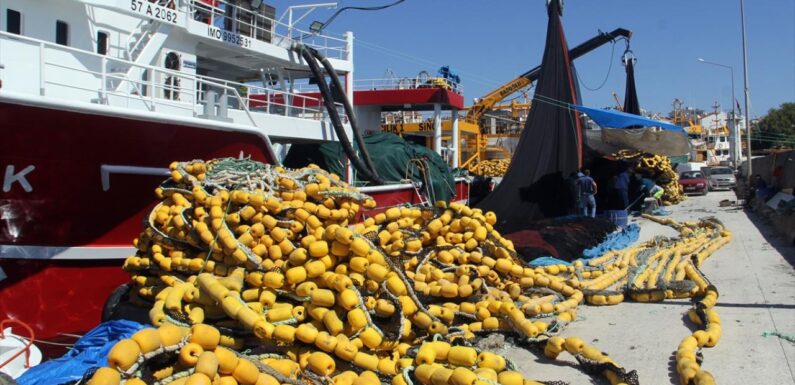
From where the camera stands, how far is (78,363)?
12.4ft

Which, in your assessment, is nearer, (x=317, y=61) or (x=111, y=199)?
(x=111, y=199)

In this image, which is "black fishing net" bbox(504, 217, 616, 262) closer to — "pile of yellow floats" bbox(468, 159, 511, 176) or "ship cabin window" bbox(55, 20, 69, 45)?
"ship cabin window" bbox(55, 20, 69, 45)

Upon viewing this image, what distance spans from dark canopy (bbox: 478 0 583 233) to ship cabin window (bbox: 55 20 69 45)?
7.28m

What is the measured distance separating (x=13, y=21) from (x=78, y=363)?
5224mm

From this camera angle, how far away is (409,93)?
61.5ft

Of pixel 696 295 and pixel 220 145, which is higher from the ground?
pixel 220 145

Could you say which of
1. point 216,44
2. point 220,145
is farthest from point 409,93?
point 220,145

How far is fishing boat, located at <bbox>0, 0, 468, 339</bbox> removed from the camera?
5980 millimetres

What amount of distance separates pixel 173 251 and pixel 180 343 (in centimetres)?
239

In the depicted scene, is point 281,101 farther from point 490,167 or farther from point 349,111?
point 490,167

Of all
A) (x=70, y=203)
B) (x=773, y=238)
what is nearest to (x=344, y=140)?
(x=70, y=203)

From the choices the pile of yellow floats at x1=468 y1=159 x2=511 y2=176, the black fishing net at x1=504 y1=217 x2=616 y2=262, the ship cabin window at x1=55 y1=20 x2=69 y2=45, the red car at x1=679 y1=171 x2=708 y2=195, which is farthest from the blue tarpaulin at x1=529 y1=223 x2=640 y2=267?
the pile of yellow floats at x1=468 y1=159 x2=511 y2=176

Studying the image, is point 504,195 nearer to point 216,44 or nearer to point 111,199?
point 216,44

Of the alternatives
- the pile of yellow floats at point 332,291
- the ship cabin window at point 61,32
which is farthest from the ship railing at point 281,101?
the pile of yellow floats at point 332,291
